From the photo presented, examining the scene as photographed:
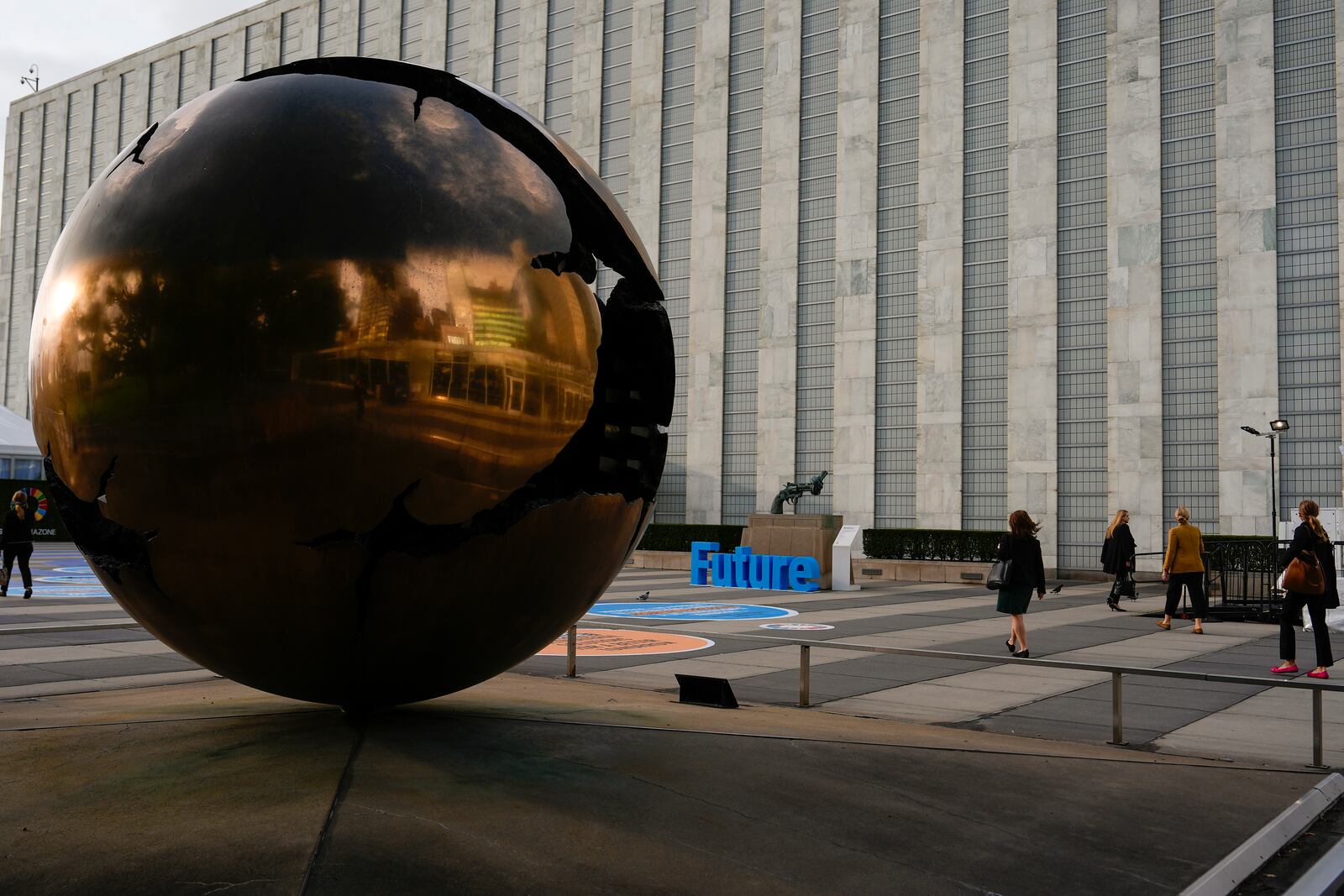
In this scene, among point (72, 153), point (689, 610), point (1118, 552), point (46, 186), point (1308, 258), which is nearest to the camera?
point (689, 610)

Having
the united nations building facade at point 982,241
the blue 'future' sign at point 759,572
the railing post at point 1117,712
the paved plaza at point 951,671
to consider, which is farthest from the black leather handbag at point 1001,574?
the united nations building facade at point 982,241

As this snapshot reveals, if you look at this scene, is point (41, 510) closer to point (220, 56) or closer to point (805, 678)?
point (220, 56)

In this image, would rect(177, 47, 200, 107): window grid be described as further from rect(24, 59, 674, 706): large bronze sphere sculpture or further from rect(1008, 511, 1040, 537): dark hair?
rect(24, 59, 674, 706): large bronze sphere sculpture

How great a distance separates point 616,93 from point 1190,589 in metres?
33.5

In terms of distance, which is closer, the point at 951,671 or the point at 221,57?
the point at 951,671

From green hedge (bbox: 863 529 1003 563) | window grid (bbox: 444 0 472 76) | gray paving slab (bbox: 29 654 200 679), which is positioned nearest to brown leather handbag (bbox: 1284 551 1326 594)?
gray paving slab (bbox: 29 654 200 679)

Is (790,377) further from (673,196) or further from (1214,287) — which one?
(1214,287)

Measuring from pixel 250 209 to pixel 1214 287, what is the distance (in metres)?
32.6

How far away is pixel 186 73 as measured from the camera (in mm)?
57094

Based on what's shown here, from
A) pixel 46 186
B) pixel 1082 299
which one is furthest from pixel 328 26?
pixel 1082 299

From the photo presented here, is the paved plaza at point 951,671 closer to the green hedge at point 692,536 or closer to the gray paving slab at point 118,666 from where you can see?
the gray paving slab at point 118,666

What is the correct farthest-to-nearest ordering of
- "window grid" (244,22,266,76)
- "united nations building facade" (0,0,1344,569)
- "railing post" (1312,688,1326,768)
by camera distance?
"window grid" (244,22,266,76) → "united nations building facade" (0,0,1344,569) → "railing post" (1312,688,1326,768)

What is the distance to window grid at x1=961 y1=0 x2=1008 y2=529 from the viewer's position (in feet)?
114

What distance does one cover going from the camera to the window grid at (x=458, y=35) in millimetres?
47812
